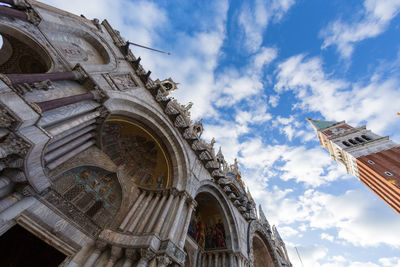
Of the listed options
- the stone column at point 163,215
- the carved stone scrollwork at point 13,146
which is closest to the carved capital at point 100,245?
the stone column at point 163,215

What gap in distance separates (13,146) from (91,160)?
4.21 m

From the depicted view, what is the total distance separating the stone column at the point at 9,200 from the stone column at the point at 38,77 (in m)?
2.48

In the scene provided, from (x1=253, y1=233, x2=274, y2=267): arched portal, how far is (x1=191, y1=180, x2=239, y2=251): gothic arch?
4.93 m

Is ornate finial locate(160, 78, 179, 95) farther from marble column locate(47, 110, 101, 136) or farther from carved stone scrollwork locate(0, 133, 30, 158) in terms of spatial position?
carved stone scrollwork locate(0, 133, 30, 158)

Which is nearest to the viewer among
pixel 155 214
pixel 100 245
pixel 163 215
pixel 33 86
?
pixel 33 86

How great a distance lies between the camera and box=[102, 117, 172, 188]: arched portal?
8742 mm

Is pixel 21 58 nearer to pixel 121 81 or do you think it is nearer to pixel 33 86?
pixel 121 81

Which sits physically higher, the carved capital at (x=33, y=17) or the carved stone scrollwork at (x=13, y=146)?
the carved capital at (x=33, y=17)

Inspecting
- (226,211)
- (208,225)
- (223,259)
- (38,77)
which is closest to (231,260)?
(223,259)

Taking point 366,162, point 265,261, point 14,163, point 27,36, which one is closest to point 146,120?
point 27,36

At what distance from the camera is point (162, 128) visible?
988 centimetres

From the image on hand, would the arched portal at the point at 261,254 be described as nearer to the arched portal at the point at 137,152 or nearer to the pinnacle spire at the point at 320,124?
the arched portal at the point at 137,152

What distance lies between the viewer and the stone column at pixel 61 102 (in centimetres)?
457

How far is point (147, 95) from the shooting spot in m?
9.63
